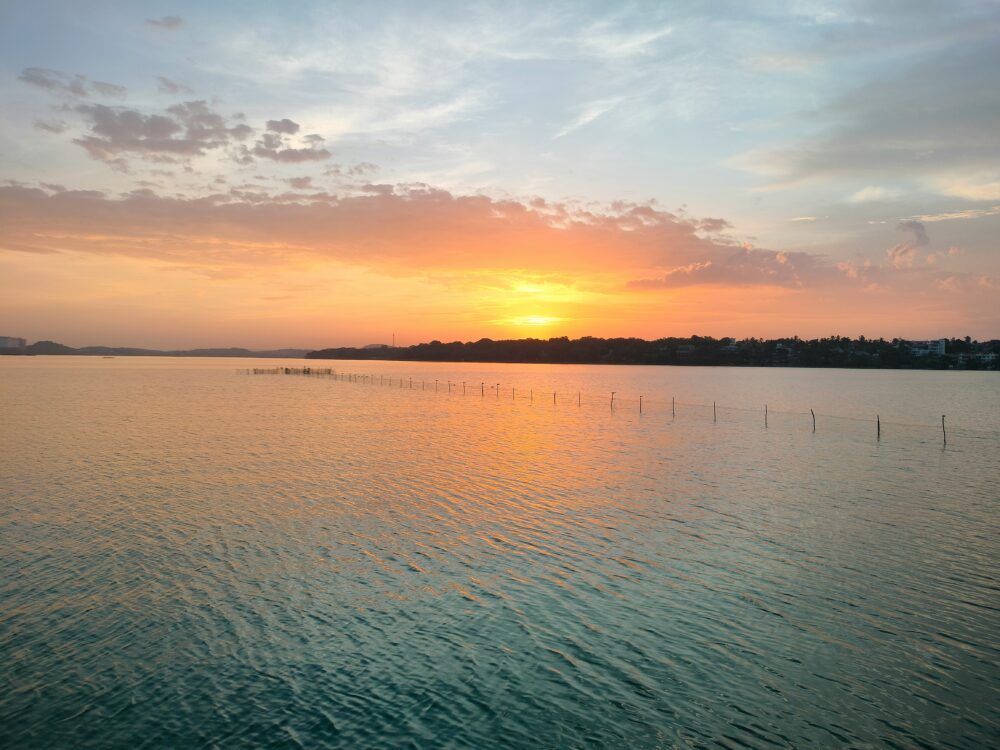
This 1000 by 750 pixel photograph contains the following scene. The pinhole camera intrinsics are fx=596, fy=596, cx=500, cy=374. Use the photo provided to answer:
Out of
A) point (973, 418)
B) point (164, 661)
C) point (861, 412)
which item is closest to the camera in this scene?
point (164, 661)

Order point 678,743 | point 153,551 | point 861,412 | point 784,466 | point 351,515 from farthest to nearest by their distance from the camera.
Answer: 1. point 861,412
2. point 784,466
3. point 351,515
4. point 153,551
5. point 678,743

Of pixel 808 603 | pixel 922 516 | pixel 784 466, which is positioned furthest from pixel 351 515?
pixel 784 466

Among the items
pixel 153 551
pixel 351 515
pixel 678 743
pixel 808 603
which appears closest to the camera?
pixel 678 743

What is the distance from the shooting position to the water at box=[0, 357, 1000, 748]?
12305 mm

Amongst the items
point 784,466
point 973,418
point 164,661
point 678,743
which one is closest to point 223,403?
point 784,466

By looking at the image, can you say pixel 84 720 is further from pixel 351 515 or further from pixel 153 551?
pixel 351 515

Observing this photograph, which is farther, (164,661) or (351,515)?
(351,515)

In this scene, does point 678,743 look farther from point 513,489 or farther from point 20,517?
point 20,517

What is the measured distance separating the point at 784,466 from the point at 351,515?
32335 mm

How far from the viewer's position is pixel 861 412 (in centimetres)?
9262

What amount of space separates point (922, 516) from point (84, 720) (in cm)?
3381

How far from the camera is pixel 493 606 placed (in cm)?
1788

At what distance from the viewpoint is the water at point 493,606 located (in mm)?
12305

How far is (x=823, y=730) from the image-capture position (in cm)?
1191
